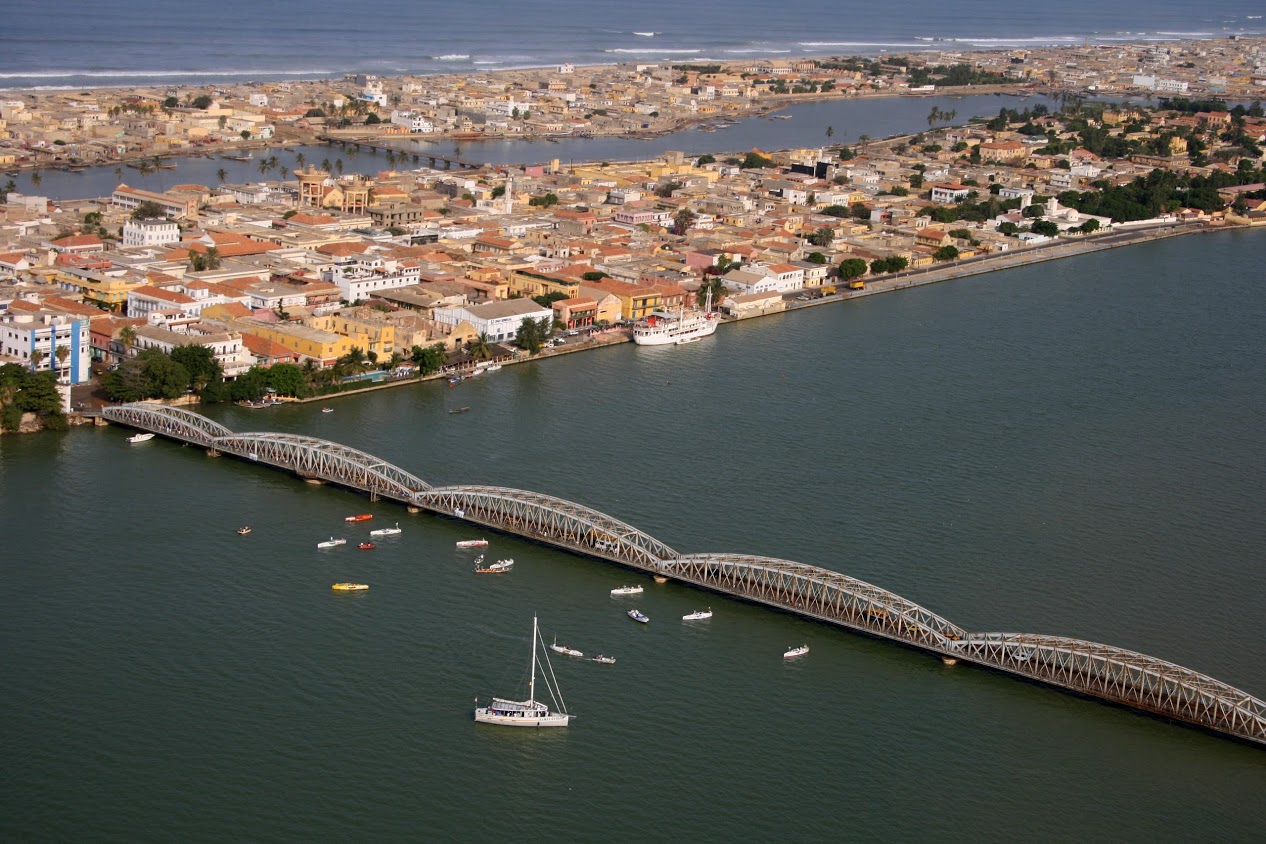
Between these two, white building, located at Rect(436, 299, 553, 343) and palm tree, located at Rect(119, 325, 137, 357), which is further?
white building, located at Rect(436, 299, 553, 343)

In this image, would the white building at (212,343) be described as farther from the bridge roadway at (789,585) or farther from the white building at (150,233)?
the white building at (150,233)

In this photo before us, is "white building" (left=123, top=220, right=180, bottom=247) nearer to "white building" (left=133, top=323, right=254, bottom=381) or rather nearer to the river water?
"white building" (left=133, top=323, right=254, bottom=381)

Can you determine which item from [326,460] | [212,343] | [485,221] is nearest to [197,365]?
[212,343]

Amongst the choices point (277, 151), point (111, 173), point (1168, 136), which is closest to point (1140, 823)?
point (111, 173)

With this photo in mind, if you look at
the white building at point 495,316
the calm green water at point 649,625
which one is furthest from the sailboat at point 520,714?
the white building at point 495,316

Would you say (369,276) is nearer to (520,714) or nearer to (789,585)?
(789,585)

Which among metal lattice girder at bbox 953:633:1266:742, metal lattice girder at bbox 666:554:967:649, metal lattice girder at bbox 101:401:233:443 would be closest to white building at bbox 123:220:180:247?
metal lattice girder at bbox 101:401:233:443

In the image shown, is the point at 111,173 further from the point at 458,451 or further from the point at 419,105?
the point at 458,451
